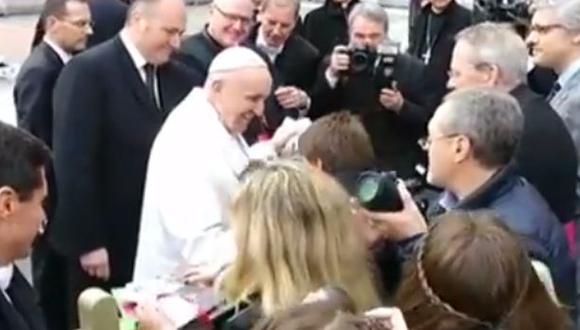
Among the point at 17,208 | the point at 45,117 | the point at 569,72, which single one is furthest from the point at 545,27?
the point at 17,208

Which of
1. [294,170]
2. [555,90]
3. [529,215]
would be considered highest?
[294,170]

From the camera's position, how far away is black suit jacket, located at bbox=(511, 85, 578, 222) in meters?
3.93

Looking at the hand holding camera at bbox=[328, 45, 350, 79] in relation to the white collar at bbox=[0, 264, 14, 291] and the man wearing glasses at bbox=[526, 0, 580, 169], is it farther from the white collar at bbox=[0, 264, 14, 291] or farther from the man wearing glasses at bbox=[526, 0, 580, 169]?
the white collar at bbox=[0, 264, 14, 291]

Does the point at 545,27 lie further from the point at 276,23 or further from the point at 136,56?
the point at 136,56

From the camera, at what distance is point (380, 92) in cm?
549

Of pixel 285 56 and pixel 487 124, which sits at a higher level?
pixel 487 124

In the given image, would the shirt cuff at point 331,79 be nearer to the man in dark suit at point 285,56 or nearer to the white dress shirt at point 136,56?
the man in dark suit at point 285,56

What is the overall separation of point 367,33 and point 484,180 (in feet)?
7.64

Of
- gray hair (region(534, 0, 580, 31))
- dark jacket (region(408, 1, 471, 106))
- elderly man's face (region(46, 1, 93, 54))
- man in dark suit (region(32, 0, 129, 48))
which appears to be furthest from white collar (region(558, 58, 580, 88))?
man in dark suit (region(32, 0, 129, 48))

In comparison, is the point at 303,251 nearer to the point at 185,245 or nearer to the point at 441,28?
the point at 185,245

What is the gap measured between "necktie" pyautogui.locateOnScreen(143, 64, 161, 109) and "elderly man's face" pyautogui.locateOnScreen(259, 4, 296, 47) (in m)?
1.21

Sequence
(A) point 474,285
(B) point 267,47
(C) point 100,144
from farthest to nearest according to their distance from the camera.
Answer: (B) point 267,47 → (C) point 100,144 → (A) point 474,285

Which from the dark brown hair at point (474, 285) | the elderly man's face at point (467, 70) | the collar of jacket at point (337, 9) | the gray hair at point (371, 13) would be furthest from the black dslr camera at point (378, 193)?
the collar of jacket at point (337, 9)

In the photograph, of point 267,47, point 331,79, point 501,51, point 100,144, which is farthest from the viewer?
point 267,47
